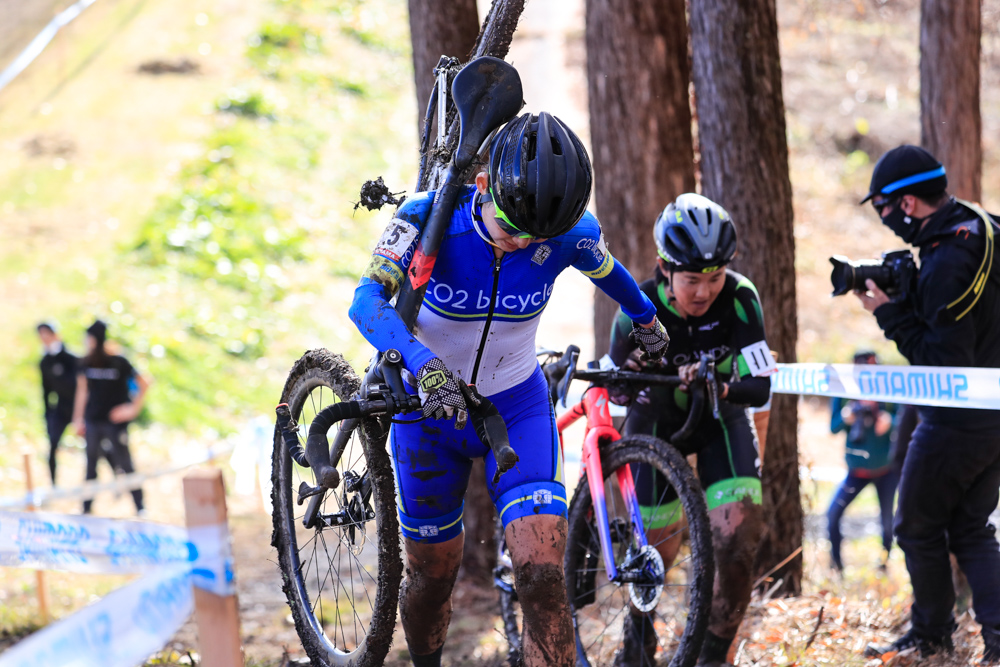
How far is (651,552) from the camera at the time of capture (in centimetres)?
428

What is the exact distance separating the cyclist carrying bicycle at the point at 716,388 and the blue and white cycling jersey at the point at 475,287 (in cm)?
84

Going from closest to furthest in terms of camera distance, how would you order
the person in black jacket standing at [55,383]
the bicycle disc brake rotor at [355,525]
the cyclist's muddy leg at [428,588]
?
1. the bicycle disc brake rotor at [355,525]
2. the cyclist's muddy leg at [428,588]
3. the person in black jacket standing at [55,383]

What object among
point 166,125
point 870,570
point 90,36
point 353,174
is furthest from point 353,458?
point 90,36

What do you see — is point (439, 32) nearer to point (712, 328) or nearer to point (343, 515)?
point (712, 328)

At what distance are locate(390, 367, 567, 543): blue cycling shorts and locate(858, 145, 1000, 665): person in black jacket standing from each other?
7.04ft

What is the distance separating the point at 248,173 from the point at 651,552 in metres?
19.2

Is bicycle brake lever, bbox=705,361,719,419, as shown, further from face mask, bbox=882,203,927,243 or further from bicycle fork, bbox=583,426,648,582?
face mask, bbox=882,203,927,243

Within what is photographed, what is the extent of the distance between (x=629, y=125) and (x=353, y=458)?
3.71 meters

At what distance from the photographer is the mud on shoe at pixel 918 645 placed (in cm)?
478

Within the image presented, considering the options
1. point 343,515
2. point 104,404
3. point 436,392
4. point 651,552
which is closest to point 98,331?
point 104,404

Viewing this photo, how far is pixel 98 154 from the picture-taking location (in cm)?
2197

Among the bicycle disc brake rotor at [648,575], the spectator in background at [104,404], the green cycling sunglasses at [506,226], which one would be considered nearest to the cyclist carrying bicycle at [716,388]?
the bicycle disc brake rotor at [648,575]

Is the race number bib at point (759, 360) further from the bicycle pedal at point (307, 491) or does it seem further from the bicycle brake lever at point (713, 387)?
the bicycle pedal at point (307, 491)

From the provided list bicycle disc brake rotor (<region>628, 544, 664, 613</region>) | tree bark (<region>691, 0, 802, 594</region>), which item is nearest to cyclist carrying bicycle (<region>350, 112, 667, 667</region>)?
bicycle disc brake rotor (<region>628, 544, 664, 613</region>)
